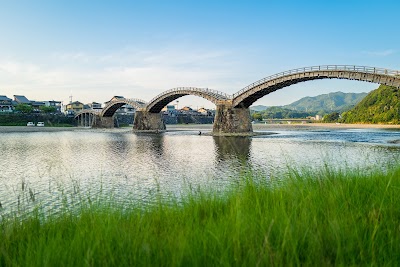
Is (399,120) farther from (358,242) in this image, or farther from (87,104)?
(87,104)

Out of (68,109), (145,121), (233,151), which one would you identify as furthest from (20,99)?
(233,151)

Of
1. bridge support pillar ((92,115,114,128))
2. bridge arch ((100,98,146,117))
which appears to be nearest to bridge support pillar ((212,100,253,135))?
bridge arch ((100,98,146,117))

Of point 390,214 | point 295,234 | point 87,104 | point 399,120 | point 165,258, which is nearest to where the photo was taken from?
point 165,258

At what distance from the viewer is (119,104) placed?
98.9 metres

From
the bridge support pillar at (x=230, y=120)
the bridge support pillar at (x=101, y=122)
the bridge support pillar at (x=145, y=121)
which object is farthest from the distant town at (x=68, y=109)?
the bridge support pillar at (x=230, y=120)

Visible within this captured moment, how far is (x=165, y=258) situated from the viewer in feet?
10.1

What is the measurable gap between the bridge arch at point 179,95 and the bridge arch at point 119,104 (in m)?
4.77

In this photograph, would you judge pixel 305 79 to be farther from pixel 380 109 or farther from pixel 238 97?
pixel 380 109

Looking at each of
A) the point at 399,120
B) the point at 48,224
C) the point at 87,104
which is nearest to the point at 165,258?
the point at 48,224

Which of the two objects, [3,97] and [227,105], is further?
[3,97]

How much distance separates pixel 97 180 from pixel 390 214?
46.9 feet

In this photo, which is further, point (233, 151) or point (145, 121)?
point (145, 121)

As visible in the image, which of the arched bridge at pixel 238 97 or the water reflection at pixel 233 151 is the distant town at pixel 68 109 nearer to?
the arched bridge at pixel 238 97

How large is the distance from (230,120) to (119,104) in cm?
4848
